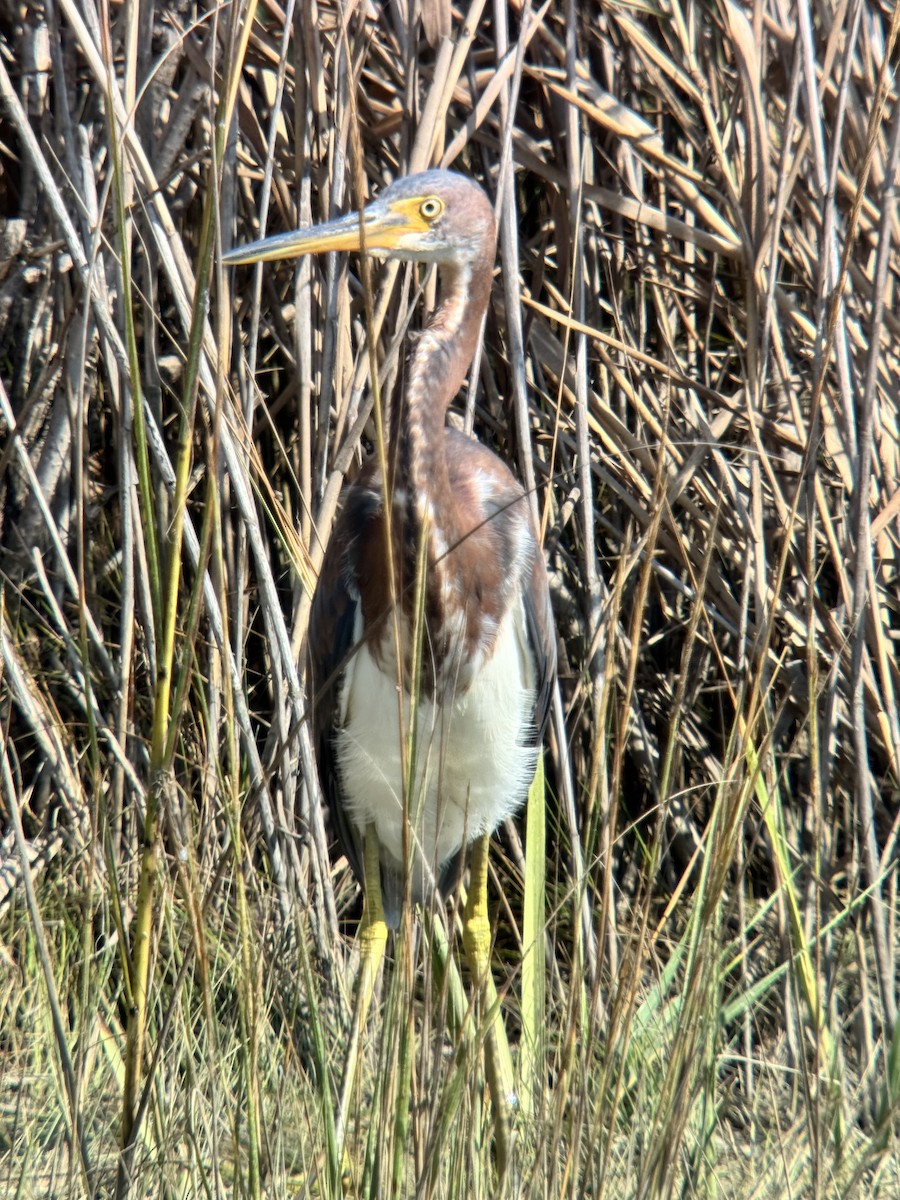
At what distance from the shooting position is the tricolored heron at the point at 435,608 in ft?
7.47

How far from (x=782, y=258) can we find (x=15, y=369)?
1.85 meters

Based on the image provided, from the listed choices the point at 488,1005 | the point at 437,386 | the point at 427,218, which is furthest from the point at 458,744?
the point at 427,218

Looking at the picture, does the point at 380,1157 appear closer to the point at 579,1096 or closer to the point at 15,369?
the point at 579,1096

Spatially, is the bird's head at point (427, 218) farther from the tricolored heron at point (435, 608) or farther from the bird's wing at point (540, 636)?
the bird's wing at point (540, 636)

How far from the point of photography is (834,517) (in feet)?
10.1

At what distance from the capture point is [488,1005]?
2.61 meters

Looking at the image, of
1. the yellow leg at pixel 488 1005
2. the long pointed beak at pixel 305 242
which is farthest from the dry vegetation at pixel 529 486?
the long pointed beak at pixel 305 242

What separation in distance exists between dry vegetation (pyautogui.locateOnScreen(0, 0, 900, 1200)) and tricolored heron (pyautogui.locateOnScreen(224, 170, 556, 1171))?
0.10 meters

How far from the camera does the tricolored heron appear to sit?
2.28 m

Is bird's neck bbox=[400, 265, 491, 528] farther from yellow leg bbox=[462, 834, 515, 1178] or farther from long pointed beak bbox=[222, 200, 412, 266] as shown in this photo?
yellow leg bbox=[462, 834, 515, 1178]

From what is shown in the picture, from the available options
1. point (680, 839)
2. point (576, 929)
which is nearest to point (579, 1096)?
point (576, 929)

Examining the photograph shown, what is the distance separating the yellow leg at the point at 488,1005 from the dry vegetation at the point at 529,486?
0.18ft

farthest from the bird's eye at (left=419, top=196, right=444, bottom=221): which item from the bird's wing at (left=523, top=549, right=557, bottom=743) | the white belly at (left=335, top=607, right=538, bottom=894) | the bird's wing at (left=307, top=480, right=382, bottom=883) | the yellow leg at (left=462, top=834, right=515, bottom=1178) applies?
the yellow leg at (left=462, top=834, right=515, bottom=1178)

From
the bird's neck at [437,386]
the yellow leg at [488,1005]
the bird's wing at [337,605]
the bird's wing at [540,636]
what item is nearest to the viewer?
the yellow leg at [488,1005]
